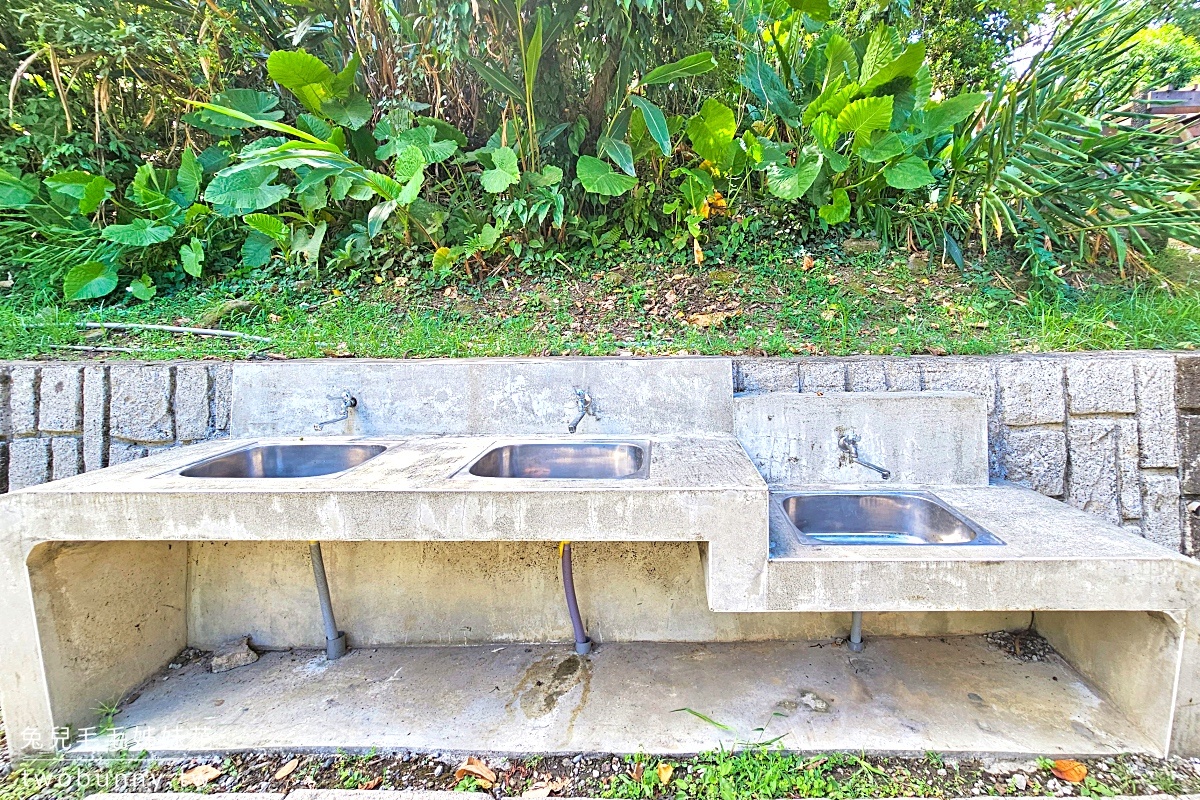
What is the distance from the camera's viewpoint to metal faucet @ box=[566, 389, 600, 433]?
236 cm

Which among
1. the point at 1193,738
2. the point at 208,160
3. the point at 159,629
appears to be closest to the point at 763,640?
the point at 1193,738

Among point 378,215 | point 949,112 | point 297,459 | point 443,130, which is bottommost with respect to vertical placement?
point 297,459

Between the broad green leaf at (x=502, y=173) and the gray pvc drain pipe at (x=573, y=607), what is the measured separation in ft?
7.32

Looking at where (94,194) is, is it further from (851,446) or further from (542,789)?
(851,446)

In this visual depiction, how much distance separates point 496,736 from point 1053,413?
264cm

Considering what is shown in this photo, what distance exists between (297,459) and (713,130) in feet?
9.64

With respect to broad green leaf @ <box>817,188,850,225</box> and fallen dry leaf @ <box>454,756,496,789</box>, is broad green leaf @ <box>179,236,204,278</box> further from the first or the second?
broad green leaf @ <box>817,188,850,225</box>

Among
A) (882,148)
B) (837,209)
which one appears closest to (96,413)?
(837,209)

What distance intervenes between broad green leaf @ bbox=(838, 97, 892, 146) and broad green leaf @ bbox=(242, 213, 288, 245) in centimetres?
362

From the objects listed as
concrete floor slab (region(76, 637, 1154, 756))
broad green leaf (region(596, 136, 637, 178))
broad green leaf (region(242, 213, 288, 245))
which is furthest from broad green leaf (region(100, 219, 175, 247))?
broad green leaf (region(596, 136, 637, 178))

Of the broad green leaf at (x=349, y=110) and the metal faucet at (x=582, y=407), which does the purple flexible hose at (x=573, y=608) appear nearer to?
the metal faucet at (x=582, y=407)

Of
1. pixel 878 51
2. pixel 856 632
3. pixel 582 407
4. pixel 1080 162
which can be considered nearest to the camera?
pixel 856 632

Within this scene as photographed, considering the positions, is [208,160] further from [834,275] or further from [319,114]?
[834,275]

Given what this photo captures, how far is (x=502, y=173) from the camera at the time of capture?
316 centimetres
